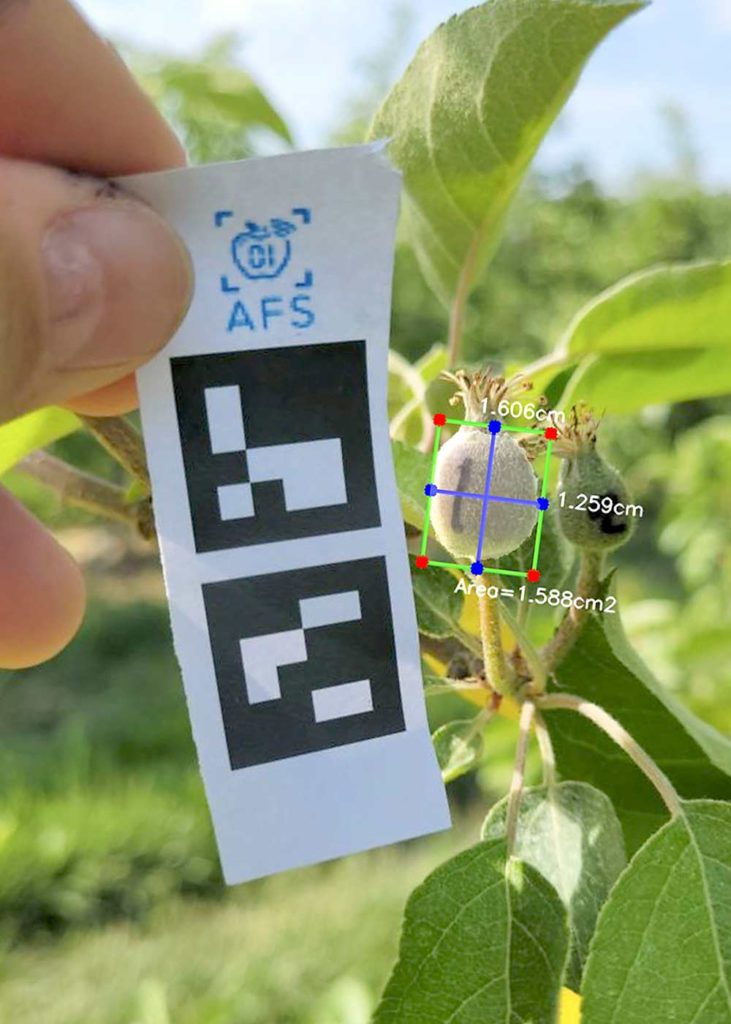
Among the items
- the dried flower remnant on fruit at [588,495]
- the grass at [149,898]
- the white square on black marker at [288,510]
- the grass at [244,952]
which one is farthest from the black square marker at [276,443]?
the grass at [244,952]

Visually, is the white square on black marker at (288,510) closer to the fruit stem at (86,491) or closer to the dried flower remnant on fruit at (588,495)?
the dried flower remnant on fruit at (588,495)

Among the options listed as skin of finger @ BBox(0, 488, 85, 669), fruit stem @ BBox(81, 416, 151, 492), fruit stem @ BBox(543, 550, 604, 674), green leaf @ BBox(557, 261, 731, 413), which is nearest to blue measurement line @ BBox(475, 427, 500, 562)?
fruit stem @ BBox(543, 550, 604, 674)

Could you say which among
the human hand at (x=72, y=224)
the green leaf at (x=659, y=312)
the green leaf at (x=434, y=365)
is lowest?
the green leaf at (x=434, y=365)

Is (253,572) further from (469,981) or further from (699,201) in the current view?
(699,201)

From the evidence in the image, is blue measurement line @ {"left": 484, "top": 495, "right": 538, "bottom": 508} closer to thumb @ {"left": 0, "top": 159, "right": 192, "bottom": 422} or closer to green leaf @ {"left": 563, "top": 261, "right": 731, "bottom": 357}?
thumb @ {"left": 0, "top": 159, "right": 192, "bottom": 422}

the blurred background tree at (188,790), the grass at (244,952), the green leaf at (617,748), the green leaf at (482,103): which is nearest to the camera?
the green leaf at (482,103)

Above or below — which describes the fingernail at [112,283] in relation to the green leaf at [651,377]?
above

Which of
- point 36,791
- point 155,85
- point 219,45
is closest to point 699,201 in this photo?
point 219,45
